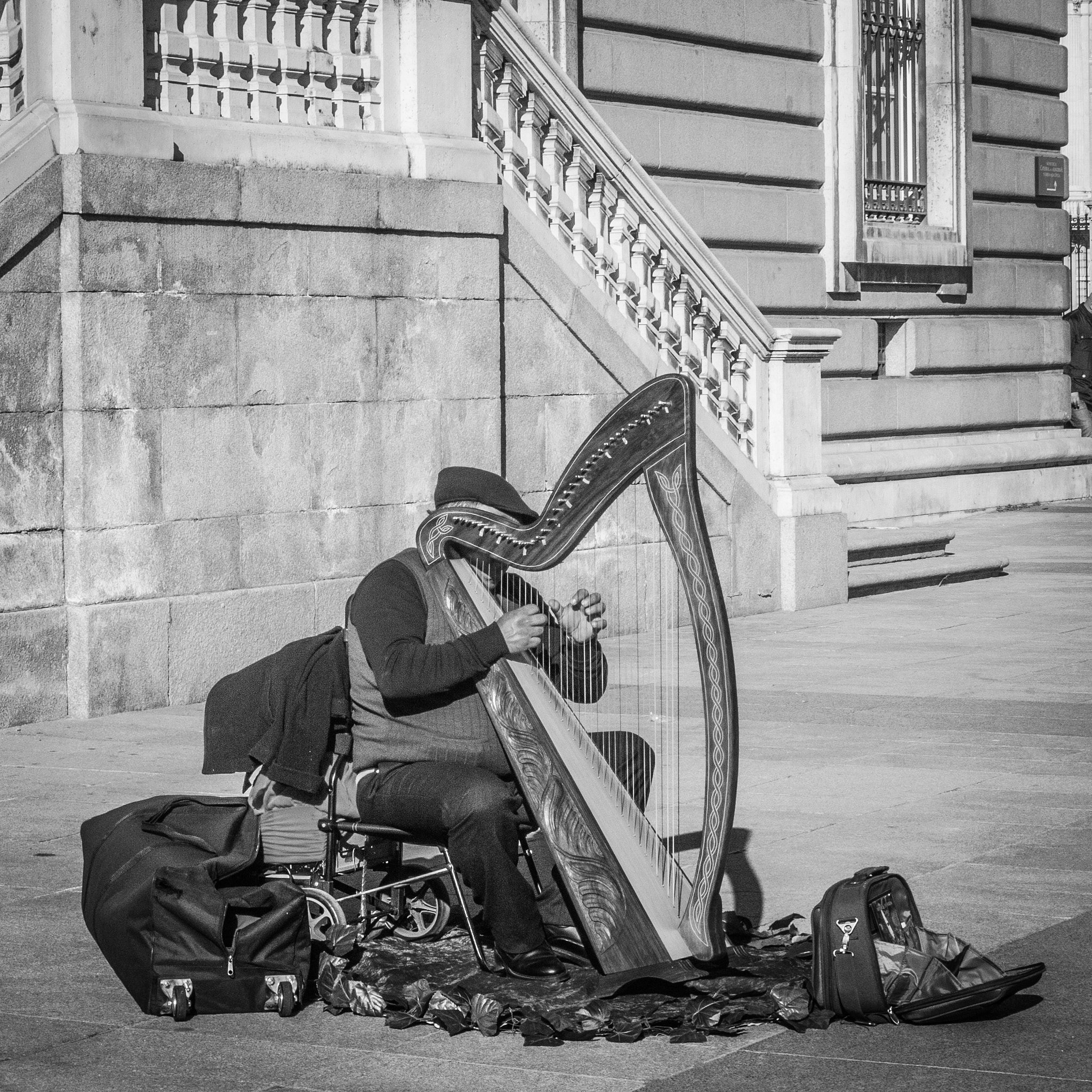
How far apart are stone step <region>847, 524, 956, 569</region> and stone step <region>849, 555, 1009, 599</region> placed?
0.25ft

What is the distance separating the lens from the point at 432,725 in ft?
17.4

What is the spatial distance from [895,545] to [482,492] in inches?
376

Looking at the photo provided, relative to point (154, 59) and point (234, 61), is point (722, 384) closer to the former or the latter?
point (234, 61)

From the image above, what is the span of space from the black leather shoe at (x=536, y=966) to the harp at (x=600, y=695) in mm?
166

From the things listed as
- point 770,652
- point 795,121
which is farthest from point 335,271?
point 795,121

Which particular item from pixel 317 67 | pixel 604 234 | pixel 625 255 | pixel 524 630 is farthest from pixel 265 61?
pixel 524 630

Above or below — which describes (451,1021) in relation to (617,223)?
below

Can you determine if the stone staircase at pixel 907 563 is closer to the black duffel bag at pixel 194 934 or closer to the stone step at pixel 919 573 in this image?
the stone step at pixel 919 573

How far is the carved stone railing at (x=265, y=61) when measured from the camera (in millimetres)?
9312

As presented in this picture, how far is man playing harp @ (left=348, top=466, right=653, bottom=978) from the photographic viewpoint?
498cm

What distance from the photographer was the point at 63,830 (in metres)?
6.75

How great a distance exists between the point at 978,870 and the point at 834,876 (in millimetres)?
446

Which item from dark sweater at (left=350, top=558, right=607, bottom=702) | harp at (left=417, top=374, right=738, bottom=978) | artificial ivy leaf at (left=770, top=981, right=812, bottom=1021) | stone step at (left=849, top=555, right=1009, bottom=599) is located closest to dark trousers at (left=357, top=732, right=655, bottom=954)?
harp at (left=417, top=374, right=738, bottom=978)

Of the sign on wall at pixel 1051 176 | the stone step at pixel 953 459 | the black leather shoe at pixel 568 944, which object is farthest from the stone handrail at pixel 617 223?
the sign on wall at pixel 1051 176
